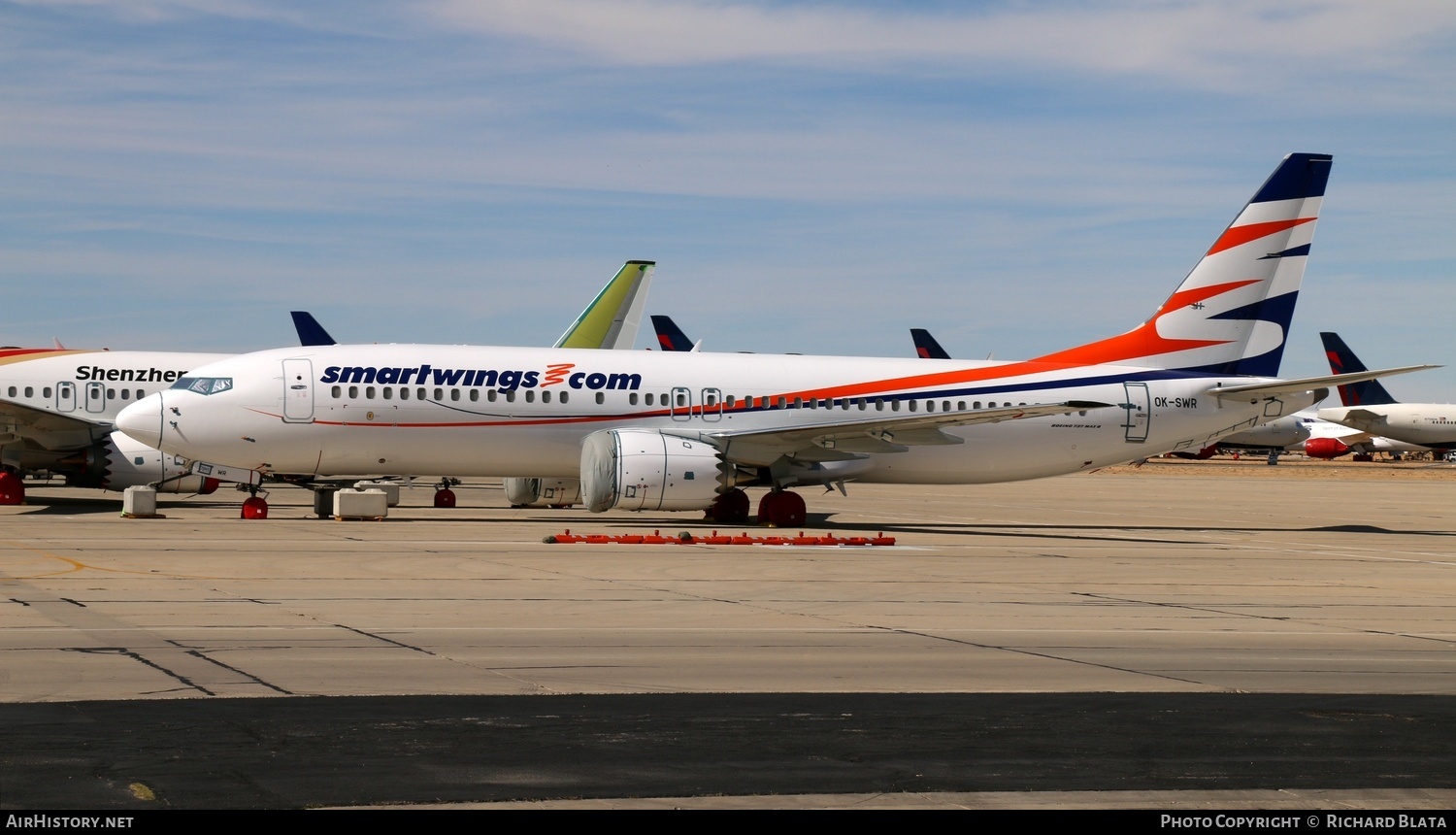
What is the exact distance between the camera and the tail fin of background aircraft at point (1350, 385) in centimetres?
10319

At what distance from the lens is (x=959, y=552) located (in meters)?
26.0

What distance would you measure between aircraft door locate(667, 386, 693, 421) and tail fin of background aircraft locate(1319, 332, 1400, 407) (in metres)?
75.9

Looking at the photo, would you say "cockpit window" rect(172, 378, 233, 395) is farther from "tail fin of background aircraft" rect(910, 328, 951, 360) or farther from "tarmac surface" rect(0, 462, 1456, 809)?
"tail fin of background aircraft" rect(910, 328, 951, 360)

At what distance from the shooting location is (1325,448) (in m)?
118

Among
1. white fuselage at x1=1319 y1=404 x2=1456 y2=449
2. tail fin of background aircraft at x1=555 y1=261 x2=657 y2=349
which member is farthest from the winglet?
white fuselage at x1=1319 y1=404 x2=1456 y2=449

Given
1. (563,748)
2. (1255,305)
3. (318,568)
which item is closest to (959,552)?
(318,568)

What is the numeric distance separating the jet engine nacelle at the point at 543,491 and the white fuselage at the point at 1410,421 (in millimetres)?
91638

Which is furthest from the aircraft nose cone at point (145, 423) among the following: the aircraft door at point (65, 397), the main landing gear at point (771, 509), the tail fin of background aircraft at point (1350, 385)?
the tail fin of background aircraft at point (1350, 385)

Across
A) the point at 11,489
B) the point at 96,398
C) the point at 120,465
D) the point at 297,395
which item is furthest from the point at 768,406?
the point at 11,489

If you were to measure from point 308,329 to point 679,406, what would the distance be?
30294 mm

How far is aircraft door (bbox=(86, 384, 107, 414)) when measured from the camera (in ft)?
120

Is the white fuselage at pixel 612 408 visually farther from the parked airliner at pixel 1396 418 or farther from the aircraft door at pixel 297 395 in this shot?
the parked airliner at pixel 1396 418

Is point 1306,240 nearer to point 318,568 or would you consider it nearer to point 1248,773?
point 318,568
